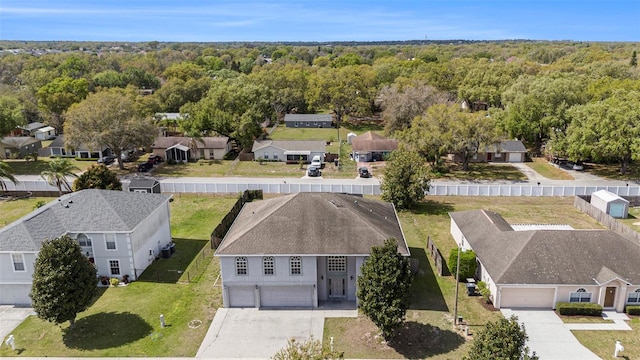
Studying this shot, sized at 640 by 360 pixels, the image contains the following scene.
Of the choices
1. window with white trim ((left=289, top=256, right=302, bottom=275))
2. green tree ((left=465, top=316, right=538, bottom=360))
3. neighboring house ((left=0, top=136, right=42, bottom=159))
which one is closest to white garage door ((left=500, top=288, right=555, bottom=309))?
green tree ((left=465, top=316, right=538, bottom=360))

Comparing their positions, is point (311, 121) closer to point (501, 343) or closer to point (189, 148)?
point (189, 148)

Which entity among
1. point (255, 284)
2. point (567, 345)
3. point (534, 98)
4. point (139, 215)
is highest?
point (534, 98)

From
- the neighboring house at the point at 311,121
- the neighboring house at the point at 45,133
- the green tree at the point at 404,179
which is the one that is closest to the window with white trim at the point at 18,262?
the green tree at the point at 404,179

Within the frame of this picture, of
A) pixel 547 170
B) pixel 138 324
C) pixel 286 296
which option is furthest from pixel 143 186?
pixel 547 170

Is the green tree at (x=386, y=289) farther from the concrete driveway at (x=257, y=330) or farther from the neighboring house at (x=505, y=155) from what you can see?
the neighboring house at (x=505, y=155)

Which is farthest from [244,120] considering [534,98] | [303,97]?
[534,98]

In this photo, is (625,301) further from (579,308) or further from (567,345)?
(567,345)
